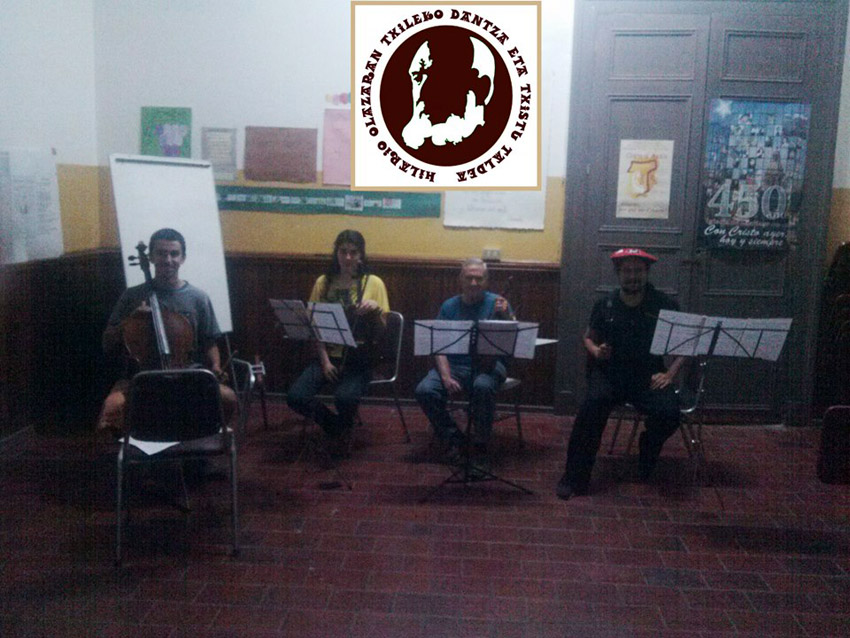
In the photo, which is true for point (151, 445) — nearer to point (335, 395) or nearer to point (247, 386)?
point (247, 386)

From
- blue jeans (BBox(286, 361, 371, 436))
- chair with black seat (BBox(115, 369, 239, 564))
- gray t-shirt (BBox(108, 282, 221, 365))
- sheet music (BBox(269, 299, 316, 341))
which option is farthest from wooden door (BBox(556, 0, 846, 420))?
chair with black seat (BBox(115, 369, 239, 564))

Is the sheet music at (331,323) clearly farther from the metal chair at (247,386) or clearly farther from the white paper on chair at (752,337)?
the white paper on chair at (752,337)

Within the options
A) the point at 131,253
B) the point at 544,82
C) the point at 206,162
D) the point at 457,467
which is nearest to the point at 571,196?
the point at 544,82

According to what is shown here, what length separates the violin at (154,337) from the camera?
3328mm

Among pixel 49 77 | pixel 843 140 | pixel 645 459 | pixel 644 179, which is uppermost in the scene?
pixel 49 77

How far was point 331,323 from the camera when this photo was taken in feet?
12.5

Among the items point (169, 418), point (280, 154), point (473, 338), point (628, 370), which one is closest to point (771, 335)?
point (628, 370)

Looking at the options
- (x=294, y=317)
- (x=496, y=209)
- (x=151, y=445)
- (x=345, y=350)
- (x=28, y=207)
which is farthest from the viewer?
(x=496, y=209)

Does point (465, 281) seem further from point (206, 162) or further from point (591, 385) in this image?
point (206, 162)

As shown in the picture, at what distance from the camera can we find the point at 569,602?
2811 mm

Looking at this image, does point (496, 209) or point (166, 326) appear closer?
point (166, 326)

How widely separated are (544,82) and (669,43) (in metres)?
0.77

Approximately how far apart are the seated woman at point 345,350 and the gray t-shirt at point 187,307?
581 mm

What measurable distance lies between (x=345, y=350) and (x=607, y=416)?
142 cm
